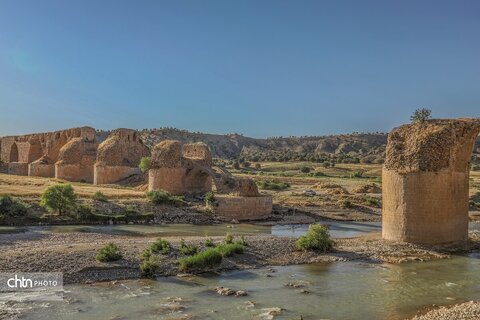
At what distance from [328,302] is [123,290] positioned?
5362mm

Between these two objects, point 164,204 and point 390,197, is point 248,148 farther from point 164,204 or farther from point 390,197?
point 390,197

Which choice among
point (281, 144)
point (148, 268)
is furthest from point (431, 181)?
point (281, 144)

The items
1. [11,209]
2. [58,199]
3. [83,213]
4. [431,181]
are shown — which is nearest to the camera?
[431,181]

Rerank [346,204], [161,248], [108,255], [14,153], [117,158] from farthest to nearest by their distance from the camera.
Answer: [14,153] → [117,158] → [346,204] → [161,248] → [108,255]

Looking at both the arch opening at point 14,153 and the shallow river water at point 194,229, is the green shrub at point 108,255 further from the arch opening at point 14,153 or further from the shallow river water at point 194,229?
the arch opening at point 14,153

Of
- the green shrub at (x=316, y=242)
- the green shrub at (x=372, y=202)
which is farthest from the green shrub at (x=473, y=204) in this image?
the green shrub at (x=316, y=242)

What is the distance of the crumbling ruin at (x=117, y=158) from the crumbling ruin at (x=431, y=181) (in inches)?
1127

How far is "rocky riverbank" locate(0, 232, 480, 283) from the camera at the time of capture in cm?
1518

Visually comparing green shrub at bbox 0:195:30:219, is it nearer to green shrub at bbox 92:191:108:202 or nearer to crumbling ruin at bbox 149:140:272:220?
green shrub at bbox 92:191:108:202

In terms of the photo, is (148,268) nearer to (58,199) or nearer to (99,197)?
(58,199)

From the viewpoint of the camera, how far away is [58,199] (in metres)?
27.7

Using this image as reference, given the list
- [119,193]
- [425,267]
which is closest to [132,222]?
[119,193]

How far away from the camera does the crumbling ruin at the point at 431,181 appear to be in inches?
749

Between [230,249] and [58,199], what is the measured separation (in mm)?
13707
